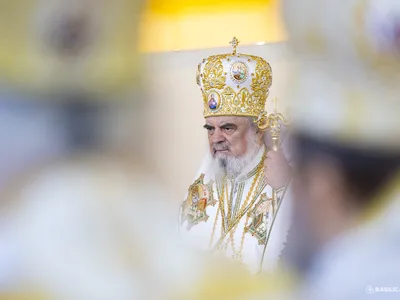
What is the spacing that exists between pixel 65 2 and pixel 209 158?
429mm

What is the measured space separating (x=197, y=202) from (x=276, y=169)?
0.18 meters

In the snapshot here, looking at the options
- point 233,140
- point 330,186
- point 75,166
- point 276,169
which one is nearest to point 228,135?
point 233,140

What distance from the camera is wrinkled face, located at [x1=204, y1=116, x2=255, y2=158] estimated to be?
1189 mm

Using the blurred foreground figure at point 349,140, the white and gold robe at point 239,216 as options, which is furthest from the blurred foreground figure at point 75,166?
the blurred foreground figure at point 349,140

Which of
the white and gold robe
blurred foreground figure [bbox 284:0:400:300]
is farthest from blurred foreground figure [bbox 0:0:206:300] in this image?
blurred foreground figure [bbox 284:0:400:300]

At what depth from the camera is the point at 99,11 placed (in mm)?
909

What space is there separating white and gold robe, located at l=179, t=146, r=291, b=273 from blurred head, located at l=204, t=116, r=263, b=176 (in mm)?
20

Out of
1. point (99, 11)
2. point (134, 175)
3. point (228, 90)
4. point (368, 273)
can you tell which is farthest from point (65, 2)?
A: point (368, 273)

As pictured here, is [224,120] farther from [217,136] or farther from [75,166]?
[75,166]

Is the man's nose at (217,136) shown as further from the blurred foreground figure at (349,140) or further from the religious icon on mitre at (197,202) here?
the blurred foreground figure at (349,140)

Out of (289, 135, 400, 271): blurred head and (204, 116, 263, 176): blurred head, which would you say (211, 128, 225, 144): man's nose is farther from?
(289, 135, 400, 271): blurred head

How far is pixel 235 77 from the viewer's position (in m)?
1.39

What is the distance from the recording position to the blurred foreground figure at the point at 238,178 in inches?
44.8

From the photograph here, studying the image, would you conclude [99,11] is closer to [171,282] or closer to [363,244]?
[171,282]
